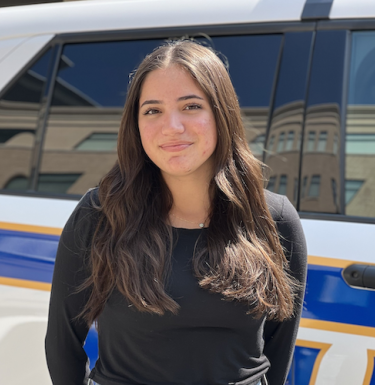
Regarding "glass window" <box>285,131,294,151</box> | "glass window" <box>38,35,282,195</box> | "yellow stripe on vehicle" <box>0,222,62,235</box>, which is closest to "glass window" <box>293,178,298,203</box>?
"glass window" <box>285,131,294,151</box>

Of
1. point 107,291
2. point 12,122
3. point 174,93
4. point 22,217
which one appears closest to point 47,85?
point 12,122

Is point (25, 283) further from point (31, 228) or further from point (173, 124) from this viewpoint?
point (173, 124)

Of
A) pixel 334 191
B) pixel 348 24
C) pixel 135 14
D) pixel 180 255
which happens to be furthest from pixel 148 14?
pixel 180 255

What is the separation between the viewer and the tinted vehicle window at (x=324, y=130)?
164 cm

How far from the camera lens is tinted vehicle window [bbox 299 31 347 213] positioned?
1.64 metres

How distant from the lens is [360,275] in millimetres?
1526

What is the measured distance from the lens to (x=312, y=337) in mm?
1561

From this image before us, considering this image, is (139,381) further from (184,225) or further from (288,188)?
(288,188)

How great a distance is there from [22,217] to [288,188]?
0.95 m

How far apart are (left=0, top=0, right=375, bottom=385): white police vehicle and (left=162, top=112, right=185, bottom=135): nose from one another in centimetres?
53

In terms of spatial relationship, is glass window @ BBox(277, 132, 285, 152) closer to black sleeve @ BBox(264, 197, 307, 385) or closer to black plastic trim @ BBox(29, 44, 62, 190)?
black sleeve @ BBox(264, 197, 307, 385)

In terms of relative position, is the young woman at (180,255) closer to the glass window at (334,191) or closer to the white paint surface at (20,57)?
the glass window at (334,191)

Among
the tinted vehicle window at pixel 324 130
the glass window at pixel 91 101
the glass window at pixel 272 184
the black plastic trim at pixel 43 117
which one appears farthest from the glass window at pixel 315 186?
the black plastic trim at pixel 43 117

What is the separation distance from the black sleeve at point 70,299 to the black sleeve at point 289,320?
501mm
